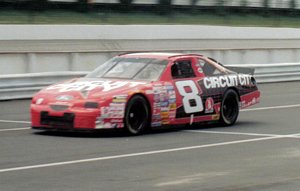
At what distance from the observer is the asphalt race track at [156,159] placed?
850 cm

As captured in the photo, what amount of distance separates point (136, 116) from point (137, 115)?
2 cm

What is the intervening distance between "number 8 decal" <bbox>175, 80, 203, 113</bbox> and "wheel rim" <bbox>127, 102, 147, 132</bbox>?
39.4 inches

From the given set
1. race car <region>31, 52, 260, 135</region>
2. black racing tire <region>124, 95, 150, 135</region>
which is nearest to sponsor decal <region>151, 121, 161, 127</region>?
race car <region>31, 52, 260, 135</region>

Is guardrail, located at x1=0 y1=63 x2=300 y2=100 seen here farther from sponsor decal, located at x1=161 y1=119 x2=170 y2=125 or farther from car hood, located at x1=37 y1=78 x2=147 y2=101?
sponsor decal, located at x1=161 y1=119 x2=170 y2=125

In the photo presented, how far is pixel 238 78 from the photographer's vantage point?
1479cm

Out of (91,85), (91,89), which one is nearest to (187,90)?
(91,85)

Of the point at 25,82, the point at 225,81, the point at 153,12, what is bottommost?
the point at 25,82

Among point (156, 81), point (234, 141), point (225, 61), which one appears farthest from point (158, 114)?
point (225, 61)

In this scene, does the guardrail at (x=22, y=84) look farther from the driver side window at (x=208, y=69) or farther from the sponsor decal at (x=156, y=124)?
the sponsor decal at (x=156, y=124)

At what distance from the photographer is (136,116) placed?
493 inches

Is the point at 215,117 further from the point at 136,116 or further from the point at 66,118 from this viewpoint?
the point at 66,118

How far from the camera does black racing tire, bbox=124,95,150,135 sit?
1230cm

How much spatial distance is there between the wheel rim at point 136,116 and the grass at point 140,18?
50.2 feet

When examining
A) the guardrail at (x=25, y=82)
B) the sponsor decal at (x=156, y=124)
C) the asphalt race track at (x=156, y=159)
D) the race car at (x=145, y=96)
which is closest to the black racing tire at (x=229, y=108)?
the race car at (x=145, y=96)
